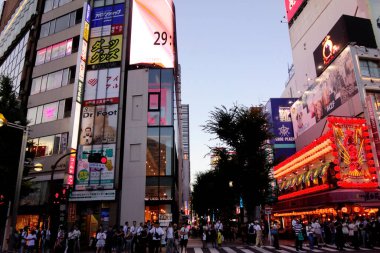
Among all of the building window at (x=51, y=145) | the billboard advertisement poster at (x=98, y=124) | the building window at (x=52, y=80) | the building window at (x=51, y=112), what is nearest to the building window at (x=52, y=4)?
the building window at (x=52, y=80)

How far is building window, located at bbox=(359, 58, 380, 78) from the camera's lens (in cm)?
2793

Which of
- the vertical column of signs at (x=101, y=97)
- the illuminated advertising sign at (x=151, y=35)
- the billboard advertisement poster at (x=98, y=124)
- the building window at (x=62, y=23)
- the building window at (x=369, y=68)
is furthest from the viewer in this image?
the building window at (x=62, y=23)

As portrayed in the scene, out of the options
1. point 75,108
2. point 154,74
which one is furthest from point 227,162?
point 75,108

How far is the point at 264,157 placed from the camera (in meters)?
28.1

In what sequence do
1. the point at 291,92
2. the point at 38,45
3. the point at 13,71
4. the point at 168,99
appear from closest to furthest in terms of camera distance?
1. the point at 168,99
2. the point at 38,45
3. the point at 13,71
4. the point at 291,92

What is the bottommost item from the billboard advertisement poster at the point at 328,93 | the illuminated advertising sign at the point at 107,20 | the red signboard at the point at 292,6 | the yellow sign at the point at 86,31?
the billboard advertisement poster at the point at 328,93

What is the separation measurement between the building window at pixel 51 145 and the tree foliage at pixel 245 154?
13.6 meters

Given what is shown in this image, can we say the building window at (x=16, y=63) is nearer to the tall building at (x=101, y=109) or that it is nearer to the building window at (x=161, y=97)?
the tall building at (x=101, y=109)

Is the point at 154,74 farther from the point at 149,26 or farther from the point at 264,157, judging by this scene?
the point at 264,157

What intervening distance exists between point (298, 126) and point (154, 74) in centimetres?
2064

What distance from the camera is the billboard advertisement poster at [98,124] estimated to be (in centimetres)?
3047

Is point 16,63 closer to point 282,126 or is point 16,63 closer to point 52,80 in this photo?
point 52,80

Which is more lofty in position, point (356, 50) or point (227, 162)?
point (356, 50)

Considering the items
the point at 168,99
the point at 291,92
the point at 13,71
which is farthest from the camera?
the point at 291,92
